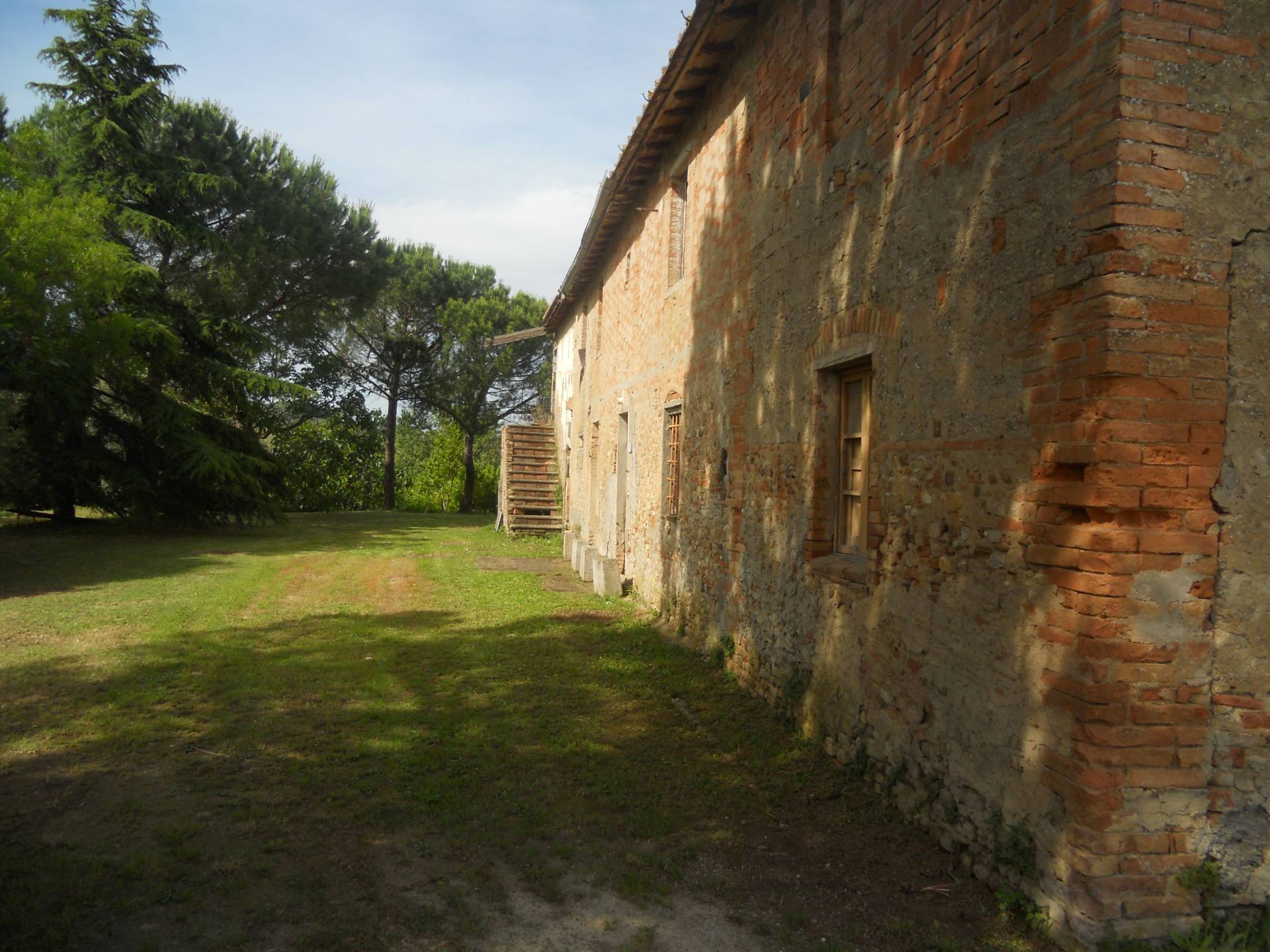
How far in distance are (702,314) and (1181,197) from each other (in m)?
5.65

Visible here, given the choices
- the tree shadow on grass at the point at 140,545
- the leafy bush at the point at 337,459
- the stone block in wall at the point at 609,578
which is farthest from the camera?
the leafy bush at the point at 337,459

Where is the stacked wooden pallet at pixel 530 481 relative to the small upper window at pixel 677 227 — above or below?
below

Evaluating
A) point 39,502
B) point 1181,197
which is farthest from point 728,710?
point 39,502

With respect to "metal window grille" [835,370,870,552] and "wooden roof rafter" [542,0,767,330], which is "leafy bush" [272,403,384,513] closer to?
"wooden roof rafter" [542,0,767,330]

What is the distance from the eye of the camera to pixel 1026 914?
330 cm

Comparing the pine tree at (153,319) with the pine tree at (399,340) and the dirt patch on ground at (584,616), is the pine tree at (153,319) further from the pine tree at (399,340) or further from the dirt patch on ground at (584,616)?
the dirt patch on ground at (584,616)

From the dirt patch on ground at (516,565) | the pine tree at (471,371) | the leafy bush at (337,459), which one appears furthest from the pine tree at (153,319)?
the pine tree at (471,371)

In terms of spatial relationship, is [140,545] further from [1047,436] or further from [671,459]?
[1047,436]

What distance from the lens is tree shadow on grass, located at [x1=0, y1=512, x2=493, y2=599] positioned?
37.6ft

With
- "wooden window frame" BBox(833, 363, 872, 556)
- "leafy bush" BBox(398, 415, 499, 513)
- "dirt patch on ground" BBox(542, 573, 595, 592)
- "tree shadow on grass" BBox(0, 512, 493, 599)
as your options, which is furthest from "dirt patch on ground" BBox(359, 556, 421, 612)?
"leafy bush" BBox(398, 415, 499, 513)

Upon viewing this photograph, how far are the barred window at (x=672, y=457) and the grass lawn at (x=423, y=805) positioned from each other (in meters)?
1.93

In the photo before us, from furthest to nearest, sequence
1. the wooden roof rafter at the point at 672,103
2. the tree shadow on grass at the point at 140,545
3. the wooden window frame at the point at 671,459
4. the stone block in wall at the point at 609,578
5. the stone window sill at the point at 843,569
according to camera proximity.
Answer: the stone block in wall at the point at 609,578
the tree shadow on grass at the point at 140,545
the wooden window frame at the point at 671,459
the wooden roof rafter at the point at 672,103
the stone window sill at the point at 843,569

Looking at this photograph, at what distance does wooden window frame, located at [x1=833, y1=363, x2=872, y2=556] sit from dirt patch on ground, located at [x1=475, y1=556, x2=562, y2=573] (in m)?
9.10

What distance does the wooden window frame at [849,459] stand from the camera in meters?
5.29
